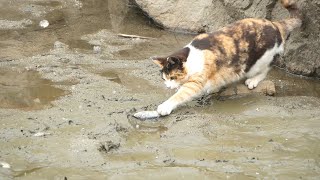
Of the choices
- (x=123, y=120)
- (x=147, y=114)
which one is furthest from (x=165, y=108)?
(x=123, y=120)

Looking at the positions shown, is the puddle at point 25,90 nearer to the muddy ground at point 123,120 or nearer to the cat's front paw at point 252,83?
the muddy ground at point 123,120

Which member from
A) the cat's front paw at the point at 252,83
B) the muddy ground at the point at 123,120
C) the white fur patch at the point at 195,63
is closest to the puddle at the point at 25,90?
the muddy ground at the point at 123,120

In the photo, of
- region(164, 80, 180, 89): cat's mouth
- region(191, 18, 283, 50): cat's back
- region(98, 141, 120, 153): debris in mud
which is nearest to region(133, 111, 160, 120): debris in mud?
region(164, 80, 180, 89): cat's mouth

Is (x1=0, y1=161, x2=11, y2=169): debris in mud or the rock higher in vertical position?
(x1=0, y1=161, x2=11, y2=169): debris in mud

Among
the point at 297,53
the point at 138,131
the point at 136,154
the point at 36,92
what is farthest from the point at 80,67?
the point at 297,53

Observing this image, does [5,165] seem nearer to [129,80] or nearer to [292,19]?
[129,80]

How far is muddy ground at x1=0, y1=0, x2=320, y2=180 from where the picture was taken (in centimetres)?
407

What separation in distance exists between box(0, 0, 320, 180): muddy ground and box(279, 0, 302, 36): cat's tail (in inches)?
34.0

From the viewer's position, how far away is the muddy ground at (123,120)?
407 centimetres

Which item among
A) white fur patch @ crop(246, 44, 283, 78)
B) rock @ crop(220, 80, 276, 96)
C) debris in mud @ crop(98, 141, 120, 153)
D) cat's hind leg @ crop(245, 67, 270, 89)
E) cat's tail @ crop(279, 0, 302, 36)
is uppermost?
cat's tail @ crop(279, 0, 302, 36)

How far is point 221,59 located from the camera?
5.68 metres

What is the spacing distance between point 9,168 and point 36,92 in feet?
6.24

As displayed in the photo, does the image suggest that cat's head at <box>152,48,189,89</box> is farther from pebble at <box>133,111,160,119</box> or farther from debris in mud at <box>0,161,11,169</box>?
debris in mud at <box>0,161,11,169</box>

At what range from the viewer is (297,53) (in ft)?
22.9
